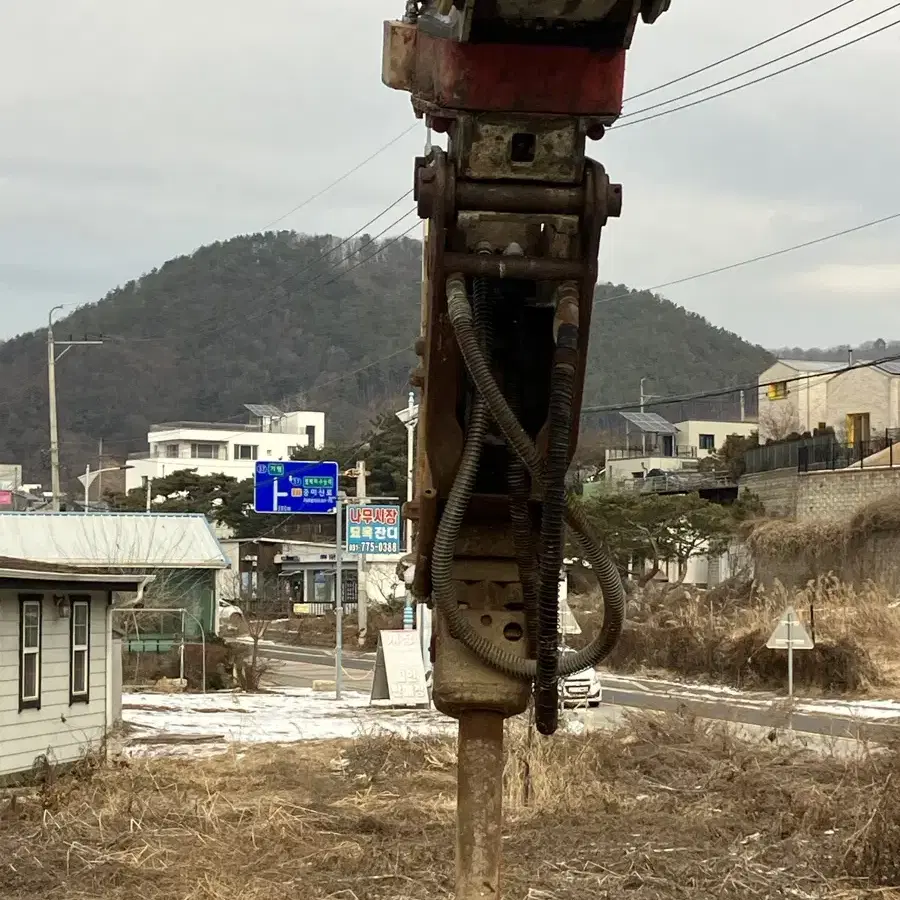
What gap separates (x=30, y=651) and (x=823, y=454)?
3508cm

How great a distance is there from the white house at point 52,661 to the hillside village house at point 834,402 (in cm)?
3911

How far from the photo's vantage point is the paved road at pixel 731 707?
17.2 m

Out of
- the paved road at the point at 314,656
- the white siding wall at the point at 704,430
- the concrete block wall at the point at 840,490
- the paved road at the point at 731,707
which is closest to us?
the paved road at the point at 731,707

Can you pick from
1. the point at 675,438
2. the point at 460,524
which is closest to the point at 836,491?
the point at 460,524

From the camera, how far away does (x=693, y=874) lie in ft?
30.1

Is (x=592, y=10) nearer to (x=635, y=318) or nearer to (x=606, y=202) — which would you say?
(x=606, y=202)

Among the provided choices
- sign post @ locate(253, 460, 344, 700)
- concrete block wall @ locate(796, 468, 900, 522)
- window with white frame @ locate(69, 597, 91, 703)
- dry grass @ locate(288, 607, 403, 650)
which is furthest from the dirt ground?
dry grass @ locate(288, 607, 403, 650)

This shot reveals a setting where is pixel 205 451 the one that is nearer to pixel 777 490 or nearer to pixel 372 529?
pixel 777 490

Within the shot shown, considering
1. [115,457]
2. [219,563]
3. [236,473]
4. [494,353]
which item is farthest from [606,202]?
[115,457]

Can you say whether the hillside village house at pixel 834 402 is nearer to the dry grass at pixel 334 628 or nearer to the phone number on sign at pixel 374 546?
the dry grass at pixel 334 628

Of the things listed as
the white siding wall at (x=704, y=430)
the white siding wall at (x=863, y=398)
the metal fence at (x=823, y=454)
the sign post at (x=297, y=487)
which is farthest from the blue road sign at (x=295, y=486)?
the white siding wall at (x=704, y=430)

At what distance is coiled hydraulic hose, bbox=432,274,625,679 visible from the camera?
4.50 meters

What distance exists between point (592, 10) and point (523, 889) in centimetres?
611

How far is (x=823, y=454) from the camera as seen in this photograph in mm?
45906
